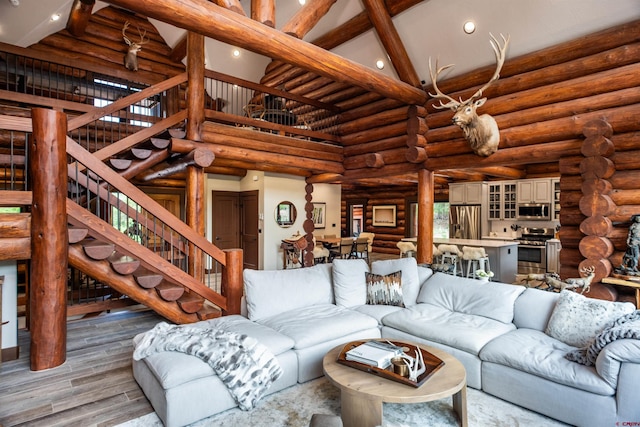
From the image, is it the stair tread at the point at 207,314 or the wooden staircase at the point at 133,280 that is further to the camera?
the stair tread at the point at 207,314

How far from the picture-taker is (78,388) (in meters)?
2.96

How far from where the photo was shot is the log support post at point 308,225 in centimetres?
874

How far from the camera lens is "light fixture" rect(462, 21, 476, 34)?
16.8ft

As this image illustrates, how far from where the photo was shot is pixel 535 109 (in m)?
5.01

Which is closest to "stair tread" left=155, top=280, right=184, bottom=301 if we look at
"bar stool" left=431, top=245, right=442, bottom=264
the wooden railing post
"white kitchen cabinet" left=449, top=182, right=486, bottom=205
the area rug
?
the wooden railing post

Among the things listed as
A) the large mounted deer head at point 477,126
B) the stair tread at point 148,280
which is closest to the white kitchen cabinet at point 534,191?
the large mounted deer head at point 477,126

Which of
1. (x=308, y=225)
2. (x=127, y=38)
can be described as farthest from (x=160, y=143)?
(x=308, y=225)

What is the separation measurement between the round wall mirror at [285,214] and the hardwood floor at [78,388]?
507 cm

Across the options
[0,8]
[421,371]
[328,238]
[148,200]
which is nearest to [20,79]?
[0,8]

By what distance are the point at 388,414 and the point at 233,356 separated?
4.11 feet

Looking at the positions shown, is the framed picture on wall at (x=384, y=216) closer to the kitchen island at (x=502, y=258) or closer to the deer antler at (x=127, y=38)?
the kitchen island at (x=502, y=258)

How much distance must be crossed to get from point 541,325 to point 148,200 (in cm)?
432

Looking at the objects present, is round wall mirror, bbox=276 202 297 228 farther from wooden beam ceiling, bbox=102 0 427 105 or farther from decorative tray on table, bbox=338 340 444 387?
decorative tray on table, bbox=338 340 444 387

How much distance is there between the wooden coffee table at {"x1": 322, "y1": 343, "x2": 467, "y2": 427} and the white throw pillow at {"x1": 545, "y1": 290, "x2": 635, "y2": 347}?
1090 mm
